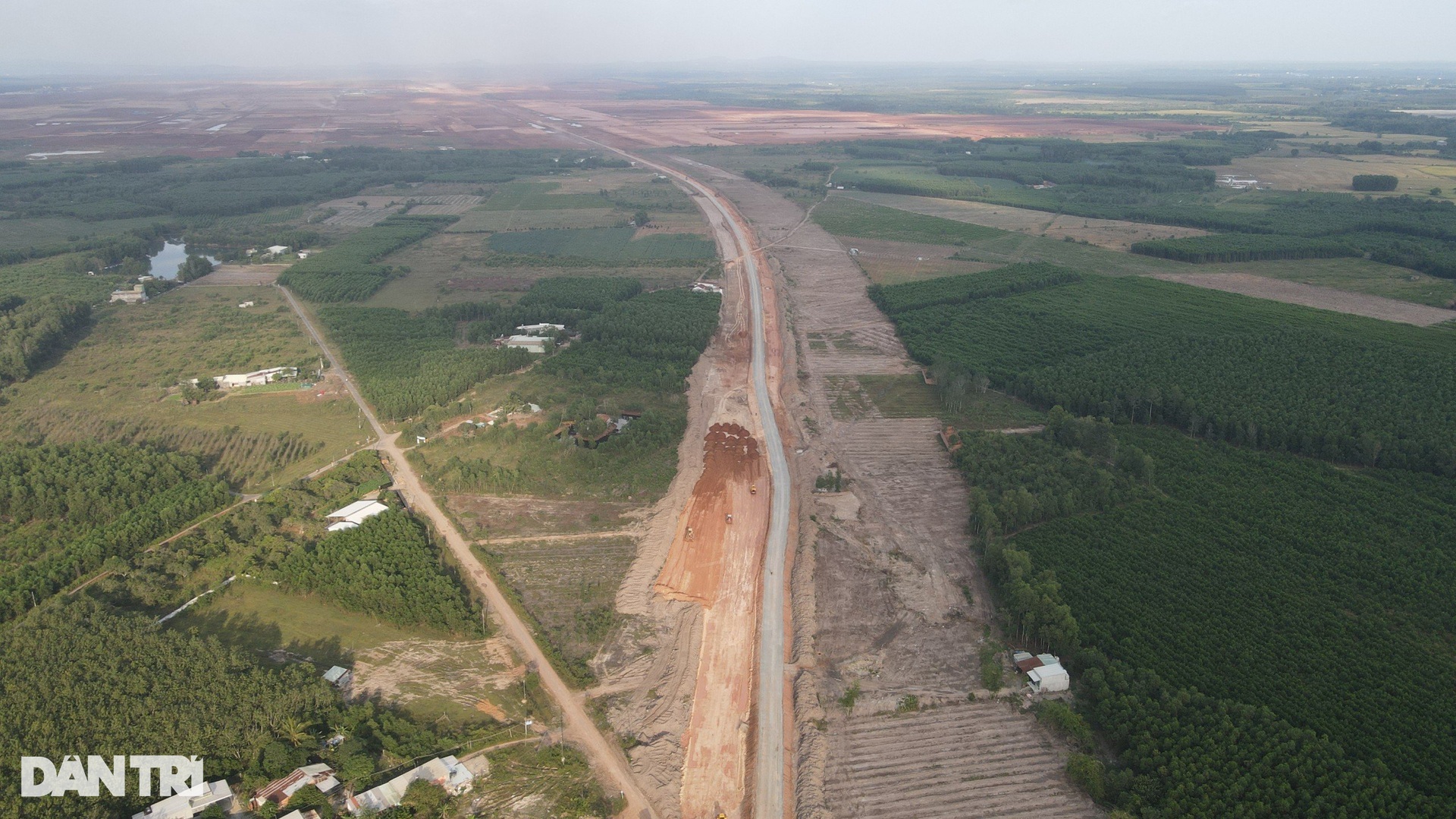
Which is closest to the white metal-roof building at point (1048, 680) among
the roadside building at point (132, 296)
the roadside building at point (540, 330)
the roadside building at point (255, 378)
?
the roadside building at point (540, 330)

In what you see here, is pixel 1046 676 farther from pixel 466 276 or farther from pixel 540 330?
pixel 466 276

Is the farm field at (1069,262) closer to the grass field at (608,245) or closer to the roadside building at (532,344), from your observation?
the grass field at (608,245)

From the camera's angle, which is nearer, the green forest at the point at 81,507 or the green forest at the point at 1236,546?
the green forest at the point at 1236,546

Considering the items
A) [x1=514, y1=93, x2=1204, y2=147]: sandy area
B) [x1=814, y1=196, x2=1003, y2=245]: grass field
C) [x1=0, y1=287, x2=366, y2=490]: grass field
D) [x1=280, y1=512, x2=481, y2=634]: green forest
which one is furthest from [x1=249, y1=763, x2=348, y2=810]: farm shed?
[x1=514, y1=93, x2=1204, y2=147]: sandy area

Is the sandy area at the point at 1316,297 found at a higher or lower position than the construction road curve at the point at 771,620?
higher

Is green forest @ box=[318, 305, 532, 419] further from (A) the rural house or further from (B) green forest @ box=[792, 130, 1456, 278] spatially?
(B) green forest @ box=[792, 130, 1456, 278]

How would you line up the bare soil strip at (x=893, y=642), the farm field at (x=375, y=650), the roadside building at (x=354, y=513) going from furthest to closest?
the roadside building at (x=354, y=513) → the farm field at (x=375, y=650) → the bare soil strip at (x=893, y=642)

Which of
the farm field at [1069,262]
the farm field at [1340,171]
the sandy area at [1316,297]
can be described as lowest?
the sandy area at [1316,297]
